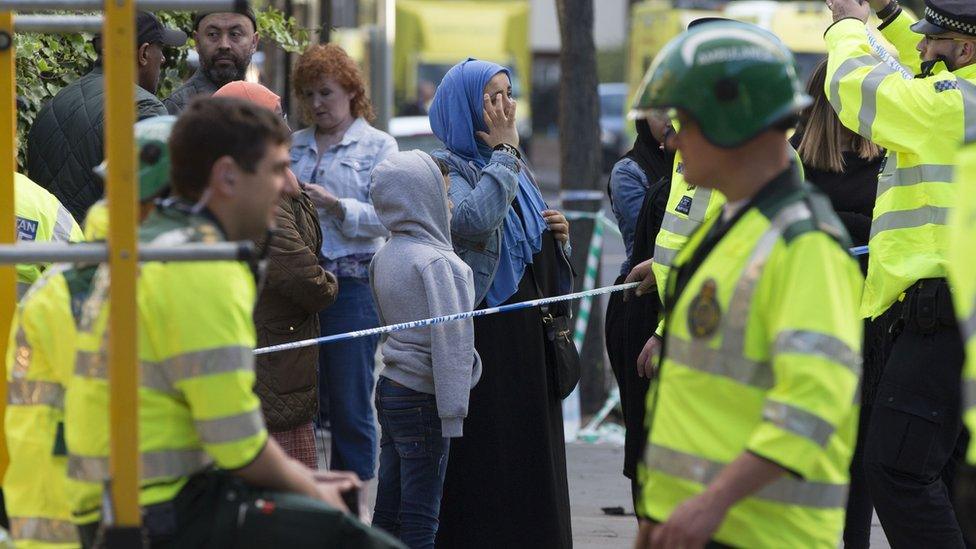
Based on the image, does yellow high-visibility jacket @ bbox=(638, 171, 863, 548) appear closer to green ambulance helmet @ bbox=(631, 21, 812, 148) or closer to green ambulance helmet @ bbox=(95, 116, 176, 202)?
green ambulance helmet @ bbox=(631, 21, 812, 148)

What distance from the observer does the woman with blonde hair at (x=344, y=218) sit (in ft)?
20.4

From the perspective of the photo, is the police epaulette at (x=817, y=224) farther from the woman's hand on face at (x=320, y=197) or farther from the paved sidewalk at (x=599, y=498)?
the woman's hand on face at (x=320, y=197)

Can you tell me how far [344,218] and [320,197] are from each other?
156mm

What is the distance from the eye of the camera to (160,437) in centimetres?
277

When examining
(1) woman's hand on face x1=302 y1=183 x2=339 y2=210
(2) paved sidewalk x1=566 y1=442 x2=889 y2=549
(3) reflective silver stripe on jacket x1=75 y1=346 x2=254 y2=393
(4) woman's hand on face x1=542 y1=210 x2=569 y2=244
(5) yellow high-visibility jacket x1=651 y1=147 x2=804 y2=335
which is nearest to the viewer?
(3) reflective silver stripe on jacket x1=75 y1=346 x2=254 y2=393

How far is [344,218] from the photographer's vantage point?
20.5 feet

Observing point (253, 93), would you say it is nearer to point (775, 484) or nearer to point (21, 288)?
point (21, 288)

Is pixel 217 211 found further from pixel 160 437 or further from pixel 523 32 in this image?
pixel 523 32

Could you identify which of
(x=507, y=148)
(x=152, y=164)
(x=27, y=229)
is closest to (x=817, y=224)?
(x=152, y=164)

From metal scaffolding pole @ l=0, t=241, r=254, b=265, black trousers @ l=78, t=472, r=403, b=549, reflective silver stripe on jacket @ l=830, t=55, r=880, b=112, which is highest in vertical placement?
reflective silver stripe on jacket @ l=830, t=55, r=880, b=112

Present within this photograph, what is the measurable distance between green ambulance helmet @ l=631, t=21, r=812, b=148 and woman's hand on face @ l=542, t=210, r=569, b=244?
251 cm

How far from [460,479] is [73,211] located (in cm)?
174

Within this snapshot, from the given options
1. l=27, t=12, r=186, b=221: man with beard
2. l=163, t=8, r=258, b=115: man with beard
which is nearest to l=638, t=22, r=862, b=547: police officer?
l=27, t=12, r=186, b=221: man with beard

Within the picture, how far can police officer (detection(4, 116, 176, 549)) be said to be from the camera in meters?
2.87
